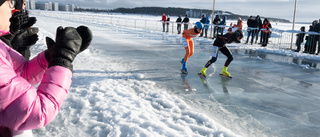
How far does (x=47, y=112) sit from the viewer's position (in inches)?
37.2

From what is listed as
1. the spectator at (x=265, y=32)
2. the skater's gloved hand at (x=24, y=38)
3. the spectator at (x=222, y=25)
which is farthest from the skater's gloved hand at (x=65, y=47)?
the spectator at (x=222, y=25)

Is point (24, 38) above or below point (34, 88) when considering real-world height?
above

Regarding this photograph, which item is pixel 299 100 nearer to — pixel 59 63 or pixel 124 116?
pixel 124 116

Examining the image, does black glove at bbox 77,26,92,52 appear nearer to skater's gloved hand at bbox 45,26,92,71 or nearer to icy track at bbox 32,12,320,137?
skater's gloved hand at bbox 45,26,92,71

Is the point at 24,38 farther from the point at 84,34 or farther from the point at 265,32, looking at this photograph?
the point at 265,32

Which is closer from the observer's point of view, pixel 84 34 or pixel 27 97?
pixel 27 97

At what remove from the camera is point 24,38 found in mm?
3252

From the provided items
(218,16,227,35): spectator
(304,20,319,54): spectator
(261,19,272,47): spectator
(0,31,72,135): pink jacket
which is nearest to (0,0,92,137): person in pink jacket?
(0,31,72,135): pink jacket

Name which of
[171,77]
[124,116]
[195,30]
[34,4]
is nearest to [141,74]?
[171,77]

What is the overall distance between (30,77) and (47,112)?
23.6 inches

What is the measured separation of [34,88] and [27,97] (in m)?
0.07

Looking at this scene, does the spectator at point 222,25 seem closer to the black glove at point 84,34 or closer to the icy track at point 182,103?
the icy track at point 182,103

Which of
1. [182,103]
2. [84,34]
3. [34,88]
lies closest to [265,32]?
[182,103]

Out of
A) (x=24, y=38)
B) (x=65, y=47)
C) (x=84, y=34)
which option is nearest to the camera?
(x=65, y=47)
